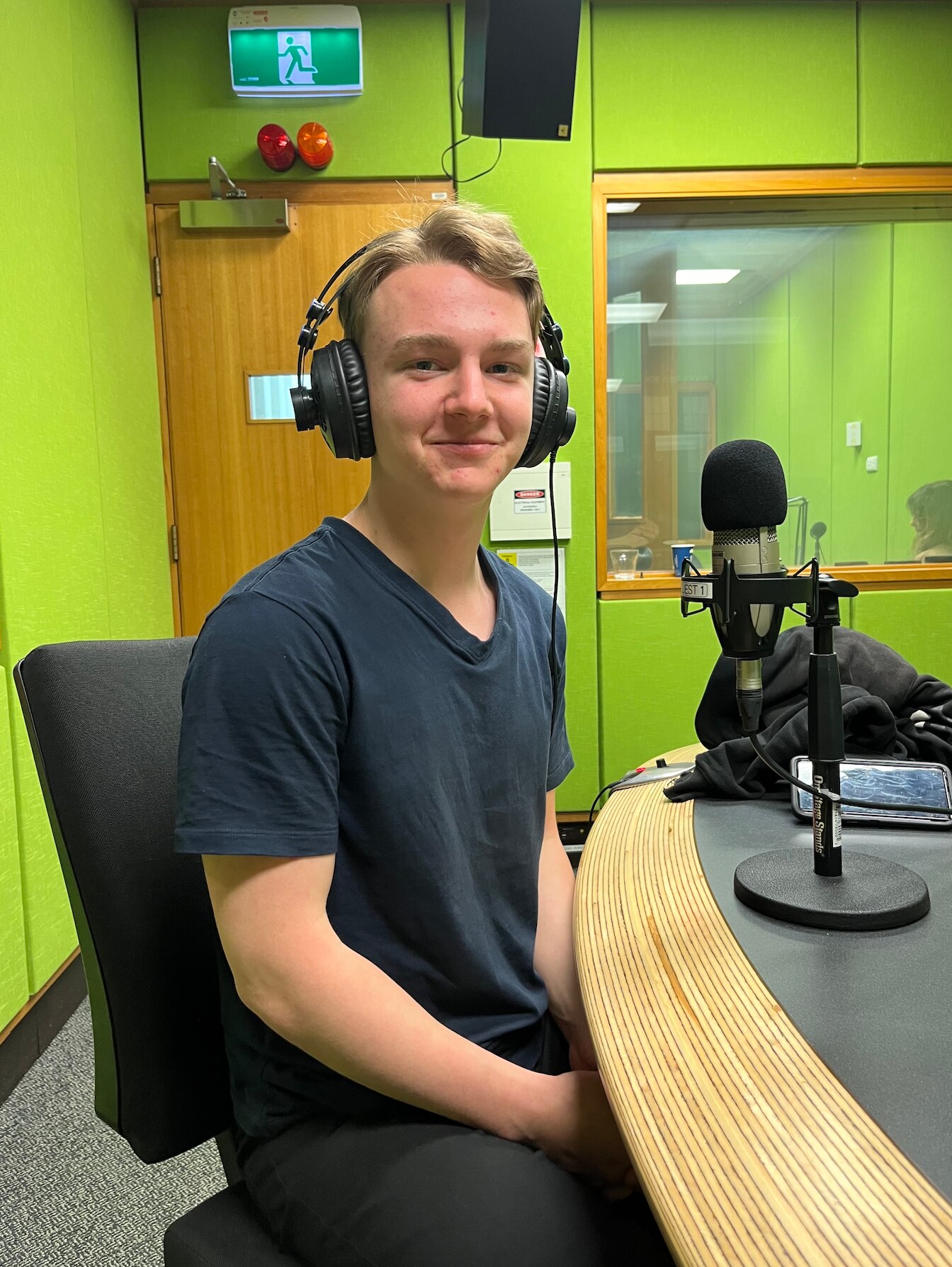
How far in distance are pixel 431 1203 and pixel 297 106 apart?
3.36 metres

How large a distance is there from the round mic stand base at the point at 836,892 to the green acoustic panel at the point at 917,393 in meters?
2.92

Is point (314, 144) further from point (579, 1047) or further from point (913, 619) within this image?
point (579, 1047)

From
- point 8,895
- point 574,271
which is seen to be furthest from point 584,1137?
point 574,271

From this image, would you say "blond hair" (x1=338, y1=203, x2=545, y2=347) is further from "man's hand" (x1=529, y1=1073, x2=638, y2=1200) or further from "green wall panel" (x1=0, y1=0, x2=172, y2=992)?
"green wall panel" (x1=0, y1=0, x2=172, y2=992)

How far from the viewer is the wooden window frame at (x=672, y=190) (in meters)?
3.19

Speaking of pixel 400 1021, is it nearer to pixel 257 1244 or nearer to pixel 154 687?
pixel 257 1244

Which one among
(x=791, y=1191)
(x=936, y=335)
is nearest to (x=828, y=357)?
(x=936, y=335)

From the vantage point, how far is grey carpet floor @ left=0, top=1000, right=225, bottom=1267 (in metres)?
1.42

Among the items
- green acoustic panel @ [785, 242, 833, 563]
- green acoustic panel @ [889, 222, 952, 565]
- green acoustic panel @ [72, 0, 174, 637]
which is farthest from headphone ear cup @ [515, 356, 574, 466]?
green acoustic panel @ [889, 222, 952, 565]

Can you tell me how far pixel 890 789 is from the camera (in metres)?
1.14

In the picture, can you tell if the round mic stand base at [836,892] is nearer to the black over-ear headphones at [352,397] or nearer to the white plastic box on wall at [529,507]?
the black over-ear headphones at [352,397]

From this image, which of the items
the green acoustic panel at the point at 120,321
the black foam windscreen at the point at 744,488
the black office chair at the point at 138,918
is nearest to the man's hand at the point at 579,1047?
the black office chair at the point at 138,918

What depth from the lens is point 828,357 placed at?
3.58m

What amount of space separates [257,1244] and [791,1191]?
49 cm
